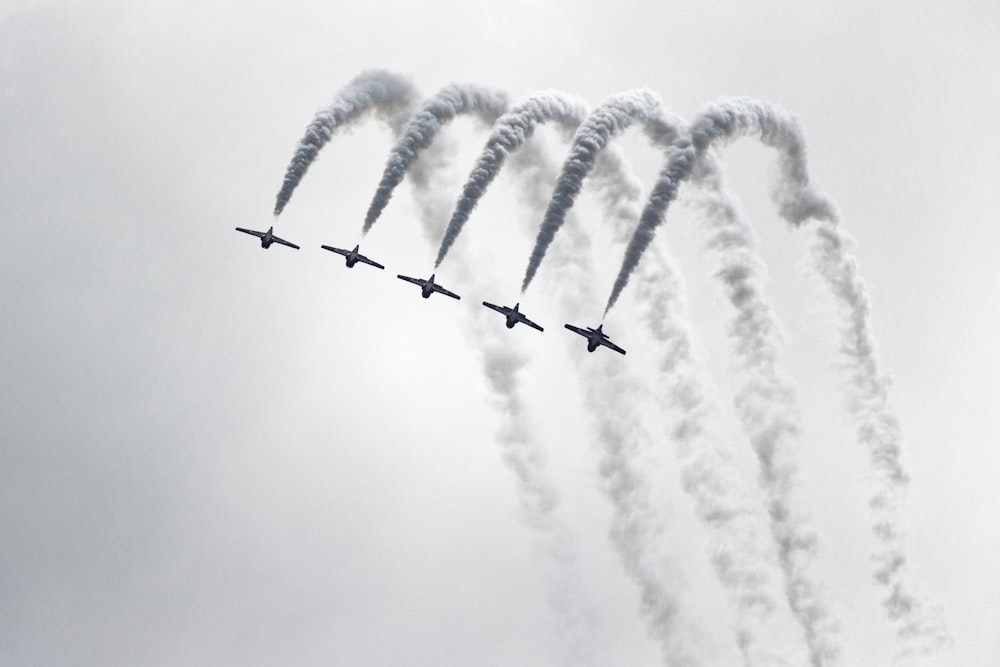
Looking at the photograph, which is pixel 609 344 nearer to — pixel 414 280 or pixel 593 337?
pixel 593 337

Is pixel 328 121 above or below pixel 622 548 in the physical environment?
above

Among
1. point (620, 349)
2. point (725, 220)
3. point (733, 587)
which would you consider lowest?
point (733, 587)

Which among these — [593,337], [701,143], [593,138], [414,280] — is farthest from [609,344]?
[593,138]

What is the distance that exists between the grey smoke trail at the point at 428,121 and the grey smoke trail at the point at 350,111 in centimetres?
299

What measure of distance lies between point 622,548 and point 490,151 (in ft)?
78.1

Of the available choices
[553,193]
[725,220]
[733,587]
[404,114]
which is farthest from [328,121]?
[733,587]

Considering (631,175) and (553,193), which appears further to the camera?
(631,175)

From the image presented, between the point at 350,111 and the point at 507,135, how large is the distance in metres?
9.49

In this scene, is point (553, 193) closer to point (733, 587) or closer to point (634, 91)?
point (634, 91)

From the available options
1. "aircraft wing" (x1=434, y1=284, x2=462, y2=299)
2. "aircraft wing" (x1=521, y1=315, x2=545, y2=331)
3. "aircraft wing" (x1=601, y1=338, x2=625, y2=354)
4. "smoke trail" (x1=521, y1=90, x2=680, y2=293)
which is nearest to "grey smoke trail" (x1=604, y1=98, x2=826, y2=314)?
"smoke trail" (x1=521, y1=90, x2=680, y2=293)

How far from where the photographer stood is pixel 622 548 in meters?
116

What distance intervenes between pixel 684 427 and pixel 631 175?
13.7 m

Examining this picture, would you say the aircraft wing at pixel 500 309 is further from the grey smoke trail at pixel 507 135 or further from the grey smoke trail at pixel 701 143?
the grey smoke trail at pixel 701 143

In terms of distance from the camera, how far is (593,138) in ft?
347
